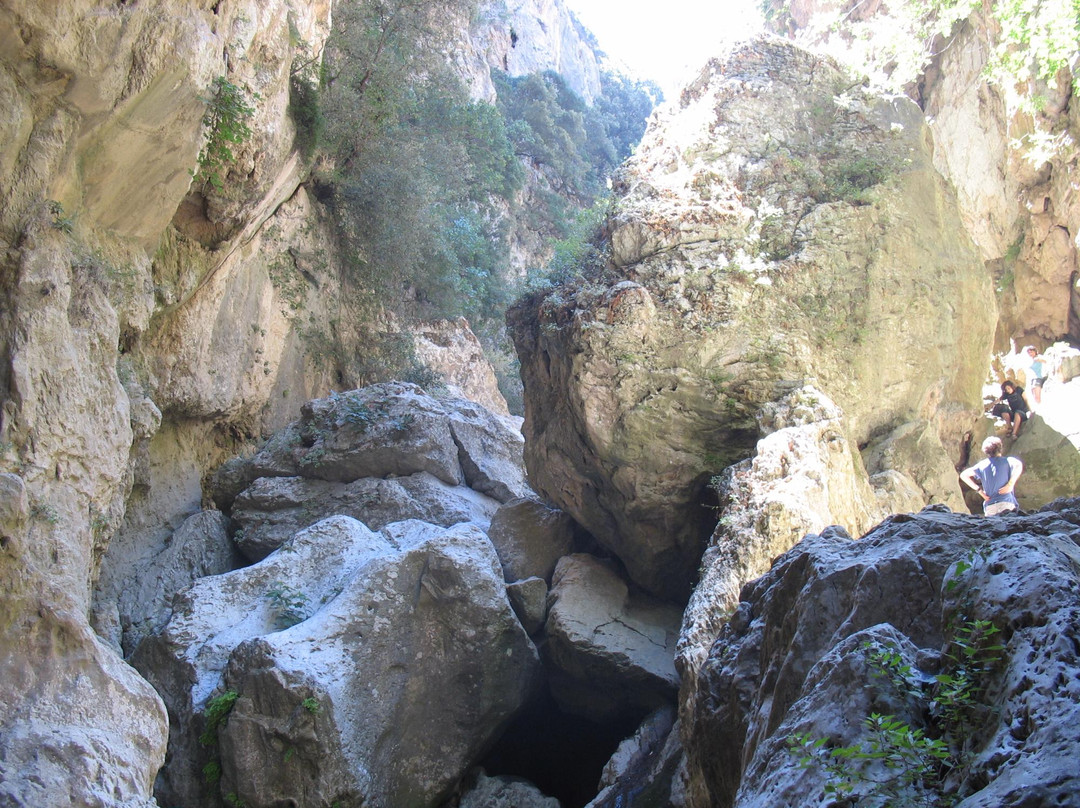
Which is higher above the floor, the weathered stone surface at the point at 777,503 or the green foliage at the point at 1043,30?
the green foliage at the point at 1043,30

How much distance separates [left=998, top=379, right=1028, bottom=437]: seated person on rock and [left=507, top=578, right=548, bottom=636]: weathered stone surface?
792cm

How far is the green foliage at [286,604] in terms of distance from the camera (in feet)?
27.5

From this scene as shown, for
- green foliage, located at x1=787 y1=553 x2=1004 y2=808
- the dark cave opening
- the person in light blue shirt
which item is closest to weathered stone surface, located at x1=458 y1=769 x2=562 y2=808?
the dark cave opening

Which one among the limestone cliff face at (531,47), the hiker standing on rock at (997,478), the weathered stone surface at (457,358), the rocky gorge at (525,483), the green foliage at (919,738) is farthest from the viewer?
the limestone cliff face at (531,47)

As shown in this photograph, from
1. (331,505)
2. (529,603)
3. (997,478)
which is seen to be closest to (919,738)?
(997,478)

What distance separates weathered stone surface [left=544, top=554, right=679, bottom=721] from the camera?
27.6 feet

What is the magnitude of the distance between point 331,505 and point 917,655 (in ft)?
29.7

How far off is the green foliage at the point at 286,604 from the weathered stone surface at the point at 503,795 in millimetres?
2406

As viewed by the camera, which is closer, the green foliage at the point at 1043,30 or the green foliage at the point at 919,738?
the green foliage at the point at 919,738

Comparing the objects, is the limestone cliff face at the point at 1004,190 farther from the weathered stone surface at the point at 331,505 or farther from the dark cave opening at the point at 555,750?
the dark cave opening at the point at 555,750

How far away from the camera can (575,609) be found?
9.09 m

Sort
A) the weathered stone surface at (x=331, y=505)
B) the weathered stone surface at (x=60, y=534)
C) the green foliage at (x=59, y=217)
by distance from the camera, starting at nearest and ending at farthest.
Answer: the weathered stone surface at (x=60, y=534)
the green foliage at (x=59, y=217)
the weathered stone surface at (x=331, y=505)

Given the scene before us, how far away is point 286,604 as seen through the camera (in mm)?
8531

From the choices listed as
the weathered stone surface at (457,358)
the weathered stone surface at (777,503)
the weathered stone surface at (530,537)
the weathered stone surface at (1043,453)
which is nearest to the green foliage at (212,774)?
the weathered stone surface at (530,537)
